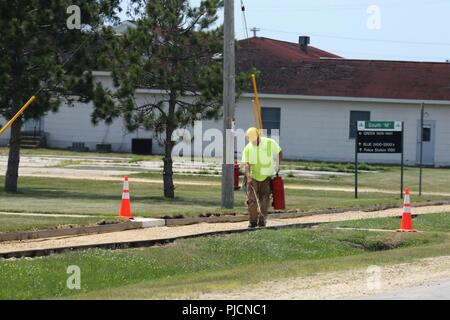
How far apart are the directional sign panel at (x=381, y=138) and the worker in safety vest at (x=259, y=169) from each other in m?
13.4

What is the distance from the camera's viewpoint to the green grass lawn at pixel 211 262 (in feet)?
42.7

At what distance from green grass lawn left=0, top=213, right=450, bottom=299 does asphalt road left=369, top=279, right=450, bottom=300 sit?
190 centimetres

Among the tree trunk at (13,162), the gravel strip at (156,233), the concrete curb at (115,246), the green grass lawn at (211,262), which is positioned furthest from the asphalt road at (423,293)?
the tree trunk at (13,162)

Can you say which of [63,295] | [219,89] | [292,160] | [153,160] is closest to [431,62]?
[292,160]

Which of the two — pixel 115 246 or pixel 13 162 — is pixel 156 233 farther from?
pixel 13 162

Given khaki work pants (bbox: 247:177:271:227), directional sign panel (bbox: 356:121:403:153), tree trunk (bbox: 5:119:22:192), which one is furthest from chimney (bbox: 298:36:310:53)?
khaki work pants (bbox: 247:177:271:227)

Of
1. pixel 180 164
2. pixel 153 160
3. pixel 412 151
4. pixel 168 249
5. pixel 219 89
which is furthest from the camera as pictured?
pixel 412 151

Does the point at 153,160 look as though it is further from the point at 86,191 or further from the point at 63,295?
the point at 63,295

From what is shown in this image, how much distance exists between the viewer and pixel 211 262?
1600 cm

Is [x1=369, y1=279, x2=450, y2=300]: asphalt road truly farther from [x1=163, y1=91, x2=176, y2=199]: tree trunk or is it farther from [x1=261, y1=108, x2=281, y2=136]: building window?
[x1=261, y1=108, x2=281, y2=136]: building window

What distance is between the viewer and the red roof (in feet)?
185
